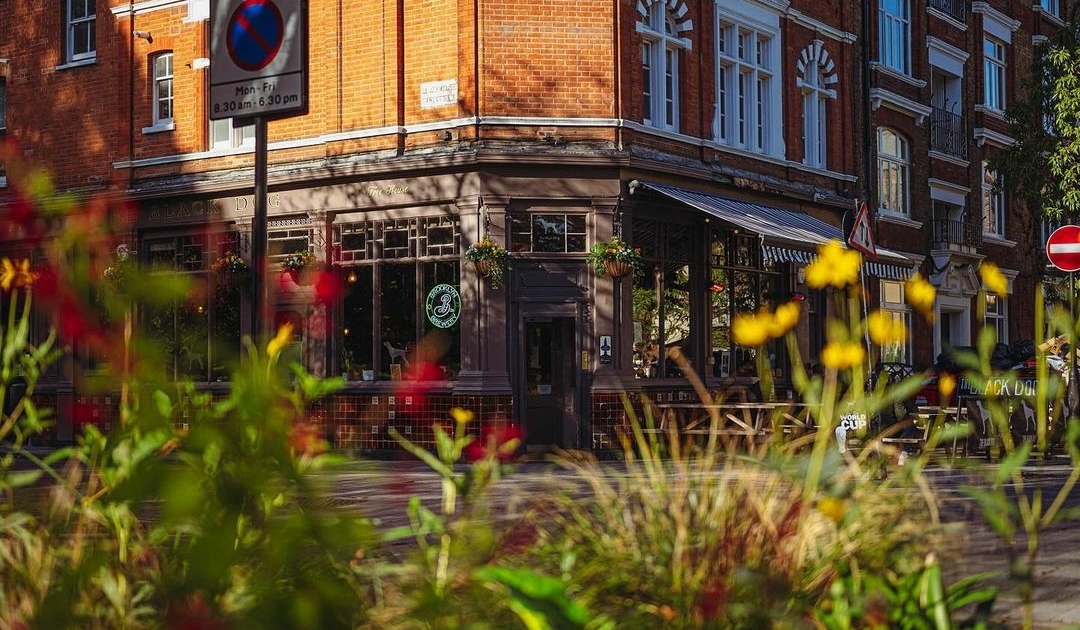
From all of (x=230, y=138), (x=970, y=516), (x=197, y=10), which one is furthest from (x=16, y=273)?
(x=197, y=10)

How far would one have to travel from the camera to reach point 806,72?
77.3 feet

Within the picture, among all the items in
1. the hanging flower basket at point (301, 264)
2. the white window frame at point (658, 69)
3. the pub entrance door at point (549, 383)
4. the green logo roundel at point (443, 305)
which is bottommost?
the pub entrance door at point (549, 383)

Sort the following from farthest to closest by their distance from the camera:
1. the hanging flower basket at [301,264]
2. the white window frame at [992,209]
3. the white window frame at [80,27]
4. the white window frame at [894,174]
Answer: the white window frame at [992,209] < the white window frame at [894,174] < the white window frame at [80,27] < the hanging flower basket at [301,264]

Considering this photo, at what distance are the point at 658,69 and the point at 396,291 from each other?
503 centimetres

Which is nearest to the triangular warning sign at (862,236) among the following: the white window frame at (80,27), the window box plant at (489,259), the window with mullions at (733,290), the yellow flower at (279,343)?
the window box plant at (489,259)

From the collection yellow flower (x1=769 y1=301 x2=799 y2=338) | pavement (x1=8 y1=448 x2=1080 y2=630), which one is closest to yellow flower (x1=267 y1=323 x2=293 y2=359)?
pavement (x1=8 y1=448 x2=1080 y2=630)

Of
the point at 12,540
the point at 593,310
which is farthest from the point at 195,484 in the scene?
the point at 593,310

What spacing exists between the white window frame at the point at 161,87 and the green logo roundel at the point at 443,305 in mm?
6144

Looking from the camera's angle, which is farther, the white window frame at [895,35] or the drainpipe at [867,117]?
the white window frame at [895,35]

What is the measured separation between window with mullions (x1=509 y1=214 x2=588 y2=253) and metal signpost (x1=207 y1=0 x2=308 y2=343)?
11903 millimetres

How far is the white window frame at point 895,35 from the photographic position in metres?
26.0

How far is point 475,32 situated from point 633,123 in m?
2.51

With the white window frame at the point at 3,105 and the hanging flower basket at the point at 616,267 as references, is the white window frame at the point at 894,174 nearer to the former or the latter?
the hanging flower basket at the point at 616,267

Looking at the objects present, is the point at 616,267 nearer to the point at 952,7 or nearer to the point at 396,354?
the point at 396,354
